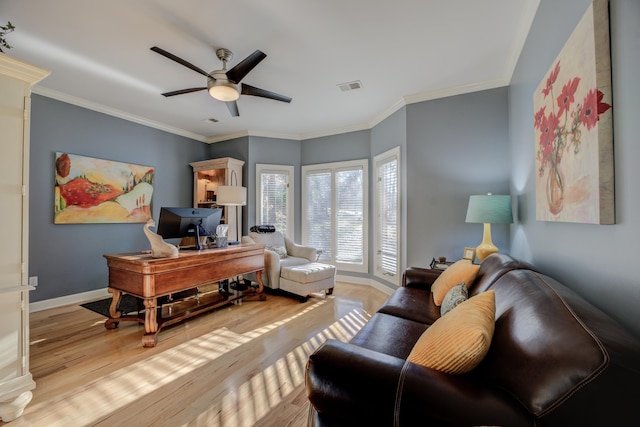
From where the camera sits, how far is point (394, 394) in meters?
0.86

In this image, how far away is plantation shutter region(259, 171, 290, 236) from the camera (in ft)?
16.7

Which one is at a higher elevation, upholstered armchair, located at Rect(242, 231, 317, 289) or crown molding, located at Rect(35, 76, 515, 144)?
crown molding, located at Rect(35, 76, 515, 144)

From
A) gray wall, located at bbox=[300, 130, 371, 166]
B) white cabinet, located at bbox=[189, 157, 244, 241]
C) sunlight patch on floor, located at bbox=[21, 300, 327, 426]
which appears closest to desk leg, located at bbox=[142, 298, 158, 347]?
sunlight patch on floor, located at bbox=[21, 300, 327, 426]

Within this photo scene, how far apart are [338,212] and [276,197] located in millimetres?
1225

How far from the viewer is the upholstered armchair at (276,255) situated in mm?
3863

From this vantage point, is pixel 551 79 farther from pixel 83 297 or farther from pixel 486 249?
pixel 83 297

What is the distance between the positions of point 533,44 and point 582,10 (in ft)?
2.96

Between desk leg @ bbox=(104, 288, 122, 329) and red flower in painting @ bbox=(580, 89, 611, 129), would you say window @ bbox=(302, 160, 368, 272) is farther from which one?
red flower in painting @ bbox=(580, 89, 611, 129)

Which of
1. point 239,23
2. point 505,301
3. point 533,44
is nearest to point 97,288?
point 239,23

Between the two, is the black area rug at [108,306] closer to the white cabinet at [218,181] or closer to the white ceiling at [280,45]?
the white cabinet at [218,181]

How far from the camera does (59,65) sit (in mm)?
2820

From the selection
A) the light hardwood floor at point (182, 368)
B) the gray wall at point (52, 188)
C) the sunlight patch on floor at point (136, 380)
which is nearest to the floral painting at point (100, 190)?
the gray wall at point (52, 188)

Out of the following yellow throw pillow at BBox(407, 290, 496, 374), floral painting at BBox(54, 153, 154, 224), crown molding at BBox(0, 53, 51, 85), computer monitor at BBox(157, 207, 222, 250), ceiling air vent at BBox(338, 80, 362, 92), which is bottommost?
yellow throw pillow at BBox(407, 290, 496, 374)

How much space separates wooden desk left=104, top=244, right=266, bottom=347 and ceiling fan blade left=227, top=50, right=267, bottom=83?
1.79m
